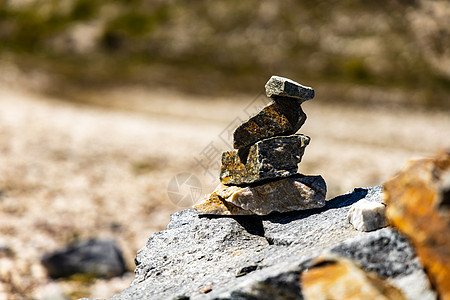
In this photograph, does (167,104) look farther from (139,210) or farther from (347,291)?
(347,291)

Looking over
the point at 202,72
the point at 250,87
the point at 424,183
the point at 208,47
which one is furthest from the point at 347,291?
the point at 208,47

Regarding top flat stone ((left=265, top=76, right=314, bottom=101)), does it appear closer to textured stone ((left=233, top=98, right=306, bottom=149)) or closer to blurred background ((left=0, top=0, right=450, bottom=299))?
textured stone ((left=233, top=98, right=306, bottom=149))

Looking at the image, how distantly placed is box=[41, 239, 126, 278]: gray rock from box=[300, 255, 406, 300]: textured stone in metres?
10.5

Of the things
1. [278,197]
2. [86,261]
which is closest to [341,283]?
[278,197]

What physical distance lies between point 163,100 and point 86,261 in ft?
90.7

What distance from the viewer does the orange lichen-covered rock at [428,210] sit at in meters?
4.39

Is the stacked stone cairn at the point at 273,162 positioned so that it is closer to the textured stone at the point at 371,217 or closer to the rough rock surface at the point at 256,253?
the rough rock surface at the point at 256,253

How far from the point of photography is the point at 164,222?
18094 mm

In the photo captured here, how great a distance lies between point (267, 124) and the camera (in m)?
7.30

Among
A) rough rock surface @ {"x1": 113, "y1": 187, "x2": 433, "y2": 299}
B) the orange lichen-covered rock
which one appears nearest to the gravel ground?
rough rock surface @ {"x1": 113, "y1": 187, "x2": 433, "y2": 299}

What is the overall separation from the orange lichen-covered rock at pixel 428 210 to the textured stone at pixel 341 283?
1.67ft

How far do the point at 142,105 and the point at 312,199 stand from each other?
33.2m

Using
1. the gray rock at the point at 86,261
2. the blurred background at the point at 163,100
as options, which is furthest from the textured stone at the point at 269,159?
the gray rock at the point at 86,261

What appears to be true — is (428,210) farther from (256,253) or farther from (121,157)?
(121,157)
